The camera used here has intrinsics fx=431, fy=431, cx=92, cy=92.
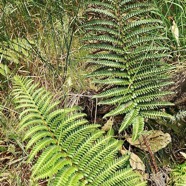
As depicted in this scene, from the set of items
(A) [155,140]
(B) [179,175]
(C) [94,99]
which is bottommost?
(B) [179,175]

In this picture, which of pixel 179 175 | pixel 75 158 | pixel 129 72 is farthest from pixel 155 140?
pixel 75 158

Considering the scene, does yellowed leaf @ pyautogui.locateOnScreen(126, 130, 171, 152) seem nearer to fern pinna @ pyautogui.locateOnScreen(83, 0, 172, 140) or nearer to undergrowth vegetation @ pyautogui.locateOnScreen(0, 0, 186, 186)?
undergrowth vegetation @ pyautogui.locateOnScreen(0, 0, 186, 186)

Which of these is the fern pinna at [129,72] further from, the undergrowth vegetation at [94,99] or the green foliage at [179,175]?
the green foliage at [179,175]

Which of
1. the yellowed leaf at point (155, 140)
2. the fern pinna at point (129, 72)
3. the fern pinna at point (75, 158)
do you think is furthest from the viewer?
the yellowed leaf at point (155, 140)

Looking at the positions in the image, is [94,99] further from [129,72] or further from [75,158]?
[75,158]

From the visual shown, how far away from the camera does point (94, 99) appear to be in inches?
102

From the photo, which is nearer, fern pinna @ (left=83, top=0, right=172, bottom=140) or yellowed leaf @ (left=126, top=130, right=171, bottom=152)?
fern pinna @ (left=83, top=0, right=172, bottom=140)

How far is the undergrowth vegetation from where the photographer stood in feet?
6.68

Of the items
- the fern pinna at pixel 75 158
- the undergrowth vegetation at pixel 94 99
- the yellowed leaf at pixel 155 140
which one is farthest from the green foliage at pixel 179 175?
the fern pinna at pixel 75 158

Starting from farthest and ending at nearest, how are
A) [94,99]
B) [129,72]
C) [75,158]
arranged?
[94,99] < [129,72] < [75,158]

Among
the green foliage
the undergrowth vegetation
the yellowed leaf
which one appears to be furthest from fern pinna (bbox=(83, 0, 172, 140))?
the green foliage

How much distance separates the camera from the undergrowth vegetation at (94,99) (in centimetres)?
204

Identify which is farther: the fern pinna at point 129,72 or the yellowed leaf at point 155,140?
the yellowed leaf at point 155,140

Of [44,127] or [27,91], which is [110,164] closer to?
[44,127]
